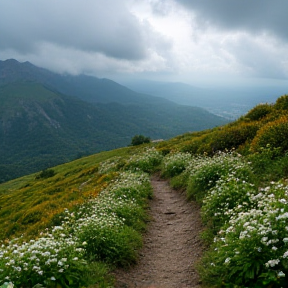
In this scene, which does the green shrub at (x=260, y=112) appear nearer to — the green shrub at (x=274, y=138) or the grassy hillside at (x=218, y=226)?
the grassy hillside at (x=218, y=226)

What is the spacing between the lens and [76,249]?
6.82 meters

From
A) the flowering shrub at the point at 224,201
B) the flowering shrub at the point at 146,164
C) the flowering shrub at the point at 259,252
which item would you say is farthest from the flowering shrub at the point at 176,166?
the flowering shrub at the point at 259,252

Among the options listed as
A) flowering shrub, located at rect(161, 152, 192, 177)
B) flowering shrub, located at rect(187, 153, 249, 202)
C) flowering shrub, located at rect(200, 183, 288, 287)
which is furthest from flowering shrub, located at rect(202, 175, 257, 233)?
flowering shrub, located at rect(161, 152, 192, 177)

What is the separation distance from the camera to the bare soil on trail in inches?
309

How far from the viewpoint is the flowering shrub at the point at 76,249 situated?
5.92 meters

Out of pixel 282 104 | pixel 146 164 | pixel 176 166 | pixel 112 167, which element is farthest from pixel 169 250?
pixel 112 167

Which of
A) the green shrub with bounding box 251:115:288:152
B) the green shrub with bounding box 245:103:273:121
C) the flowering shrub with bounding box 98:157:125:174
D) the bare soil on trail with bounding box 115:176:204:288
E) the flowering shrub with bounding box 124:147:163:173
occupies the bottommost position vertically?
the flowering shrub with bounding box 98:157:125:174

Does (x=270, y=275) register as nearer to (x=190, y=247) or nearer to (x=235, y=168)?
(x=190, y=247)

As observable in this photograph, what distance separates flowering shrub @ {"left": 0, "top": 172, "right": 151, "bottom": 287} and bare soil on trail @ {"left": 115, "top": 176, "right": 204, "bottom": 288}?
51cm

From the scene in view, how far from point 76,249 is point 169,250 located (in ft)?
13.3

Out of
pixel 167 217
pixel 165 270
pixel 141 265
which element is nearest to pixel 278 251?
pixel 165 270

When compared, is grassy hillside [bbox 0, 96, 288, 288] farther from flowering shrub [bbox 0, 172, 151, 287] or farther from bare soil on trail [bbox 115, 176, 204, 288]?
bare soil on trail [bbox 115, 176, 204, 288]

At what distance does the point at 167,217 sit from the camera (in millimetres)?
13242

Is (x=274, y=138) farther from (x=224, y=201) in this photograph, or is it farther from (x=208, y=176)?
(x=224, y=201)
